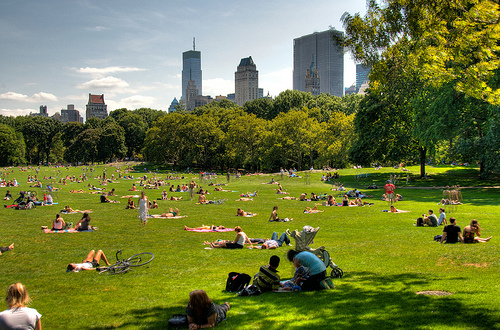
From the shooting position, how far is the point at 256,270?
38.7 feet

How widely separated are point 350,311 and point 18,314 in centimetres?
610

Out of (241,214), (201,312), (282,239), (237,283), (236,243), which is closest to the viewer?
(201,312)

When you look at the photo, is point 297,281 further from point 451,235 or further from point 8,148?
point 8,148

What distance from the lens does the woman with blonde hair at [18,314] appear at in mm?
6480

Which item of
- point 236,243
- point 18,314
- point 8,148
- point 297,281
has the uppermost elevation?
point 8,148

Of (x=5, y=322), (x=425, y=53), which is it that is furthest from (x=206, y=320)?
(x=425, y=53)

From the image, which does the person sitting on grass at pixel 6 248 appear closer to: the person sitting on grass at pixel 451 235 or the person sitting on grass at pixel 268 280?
the person sitting on grass at pixel 268 280

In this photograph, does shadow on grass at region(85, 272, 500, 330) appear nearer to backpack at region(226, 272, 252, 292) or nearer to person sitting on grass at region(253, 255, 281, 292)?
person sitting on grass at region(253, 255, 281, 292)

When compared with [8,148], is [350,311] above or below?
below

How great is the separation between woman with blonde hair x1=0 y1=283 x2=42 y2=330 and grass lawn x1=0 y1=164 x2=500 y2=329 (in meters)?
1.24

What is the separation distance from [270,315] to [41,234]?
14312 mm

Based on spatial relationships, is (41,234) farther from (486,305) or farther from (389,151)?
(389,151)

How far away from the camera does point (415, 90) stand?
1789 inches

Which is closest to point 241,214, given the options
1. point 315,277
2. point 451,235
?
point 451,235
